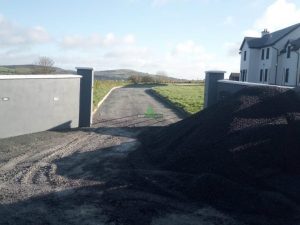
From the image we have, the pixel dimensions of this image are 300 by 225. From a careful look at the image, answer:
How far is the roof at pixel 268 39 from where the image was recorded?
135ft

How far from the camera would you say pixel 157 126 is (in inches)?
750

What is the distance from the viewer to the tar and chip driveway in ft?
24.5

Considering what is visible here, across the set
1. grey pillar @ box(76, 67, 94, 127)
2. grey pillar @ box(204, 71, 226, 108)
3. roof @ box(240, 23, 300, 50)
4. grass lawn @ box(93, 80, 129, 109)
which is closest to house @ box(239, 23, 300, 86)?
roof @ box(240, 23, 300, 50)

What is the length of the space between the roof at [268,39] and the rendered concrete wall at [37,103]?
29.0m

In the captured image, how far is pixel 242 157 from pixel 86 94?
10.8 metres

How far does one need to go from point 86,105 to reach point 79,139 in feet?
11.9

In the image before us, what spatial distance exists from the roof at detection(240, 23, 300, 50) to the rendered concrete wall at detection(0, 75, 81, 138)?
95.1ft

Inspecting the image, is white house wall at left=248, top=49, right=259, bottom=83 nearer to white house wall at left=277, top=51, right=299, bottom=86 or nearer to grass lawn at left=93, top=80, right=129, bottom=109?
white house wall at left=277, top=51, right=299, bottom=86

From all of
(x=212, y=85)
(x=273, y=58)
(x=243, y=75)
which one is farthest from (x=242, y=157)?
(x=243, y=75)

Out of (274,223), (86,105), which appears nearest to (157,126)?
(86,105)

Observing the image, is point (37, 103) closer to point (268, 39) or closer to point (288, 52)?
point (288, 52)

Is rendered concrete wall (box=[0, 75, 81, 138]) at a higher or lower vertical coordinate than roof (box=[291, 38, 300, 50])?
lower

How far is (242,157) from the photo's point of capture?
376 inches

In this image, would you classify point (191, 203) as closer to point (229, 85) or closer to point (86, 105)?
point (229, 85)
